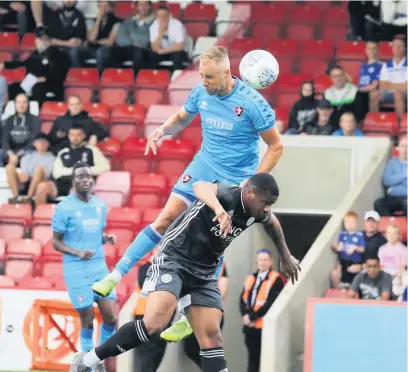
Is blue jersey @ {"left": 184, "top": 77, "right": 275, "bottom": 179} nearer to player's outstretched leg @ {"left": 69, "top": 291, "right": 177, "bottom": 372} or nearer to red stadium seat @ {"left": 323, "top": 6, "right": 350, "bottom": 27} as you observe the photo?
player's outstretched leg @ {"left": 69, "top": 291, "right": 177, "bottom": 372}

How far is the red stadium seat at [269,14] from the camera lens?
18.2 m

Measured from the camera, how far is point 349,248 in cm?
1407

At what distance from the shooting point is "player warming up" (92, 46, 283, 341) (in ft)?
31.2

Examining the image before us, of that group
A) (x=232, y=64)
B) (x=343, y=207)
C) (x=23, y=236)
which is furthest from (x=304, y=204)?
(x=232, y=64)

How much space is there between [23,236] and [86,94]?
2.87 metres

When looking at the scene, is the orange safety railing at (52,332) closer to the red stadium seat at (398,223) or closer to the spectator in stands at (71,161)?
the spectator in stands at (71,161)

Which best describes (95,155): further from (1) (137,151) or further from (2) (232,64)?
(2) (232,64)

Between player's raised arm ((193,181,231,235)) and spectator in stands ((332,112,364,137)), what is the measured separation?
6.64 m

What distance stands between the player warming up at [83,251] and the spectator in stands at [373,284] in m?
2.61

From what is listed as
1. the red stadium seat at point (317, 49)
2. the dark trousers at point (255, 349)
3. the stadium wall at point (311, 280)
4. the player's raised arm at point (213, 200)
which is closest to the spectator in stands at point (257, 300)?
the dark trousers at point (255, 349)

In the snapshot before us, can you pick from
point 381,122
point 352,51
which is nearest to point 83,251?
point 381,122

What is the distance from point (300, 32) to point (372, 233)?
16.4ft

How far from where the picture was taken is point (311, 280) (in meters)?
13.9

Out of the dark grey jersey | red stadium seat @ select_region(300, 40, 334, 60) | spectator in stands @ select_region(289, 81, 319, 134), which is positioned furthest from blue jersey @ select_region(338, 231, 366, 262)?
the dark grey jersey
